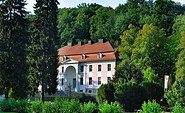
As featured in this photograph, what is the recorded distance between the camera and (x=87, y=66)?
66.6 meters

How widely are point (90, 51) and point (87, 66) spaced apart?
305 cm

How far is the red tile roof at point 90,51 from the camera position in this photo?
62950mm

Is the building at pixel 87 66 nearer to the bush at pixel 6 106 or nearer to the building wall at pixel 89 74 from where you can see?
the building wall at pixel 89 74

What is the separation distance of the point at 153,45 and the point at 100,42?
18.4 meters

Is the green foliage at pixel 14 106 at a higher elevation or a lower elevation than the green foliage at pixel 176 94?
lower

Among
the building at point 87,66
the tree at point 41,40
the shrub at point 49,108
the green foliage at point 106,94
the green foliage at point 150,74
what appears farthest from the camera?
the building at point 87,66

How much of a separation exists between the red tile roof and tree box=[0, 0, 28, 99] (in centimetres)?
2962

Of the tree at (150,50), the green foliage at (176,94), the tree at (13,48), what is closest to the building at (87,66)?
the tree at (150,50)

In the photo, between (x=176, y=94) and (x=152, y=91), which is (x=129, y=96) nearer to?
(x=176, y=94)

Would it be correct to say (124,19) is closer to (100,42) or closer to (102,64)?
(100,42)

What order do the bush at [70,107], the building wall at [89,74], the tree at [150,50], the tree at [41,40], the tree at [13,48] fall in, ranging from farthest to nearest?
the building wall at [89,74], the tree at [150,50], the tree at [41,40], the tree at [13,48], the bush at [70,107]

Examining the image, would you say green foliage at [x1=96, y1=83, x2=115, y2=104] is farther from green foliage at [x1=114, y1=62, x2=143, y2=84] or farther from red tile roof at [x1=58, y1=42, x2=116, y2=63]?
red tile roof at [x1=58, y1=42, x2=116, y2=63]

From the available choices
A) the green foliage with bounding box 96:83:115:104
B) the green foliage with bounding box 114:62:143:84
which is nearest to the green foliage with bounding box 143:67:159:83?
the green foliage with bounding box 114:62:143:84

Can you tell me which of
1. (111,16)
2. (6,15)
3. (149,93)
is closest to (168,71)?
(149,93)
